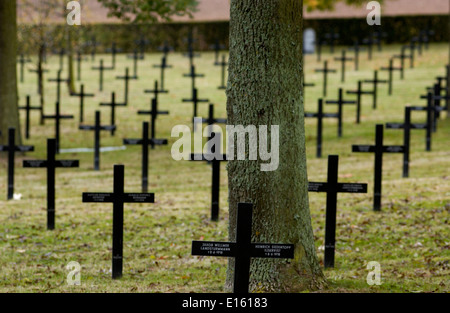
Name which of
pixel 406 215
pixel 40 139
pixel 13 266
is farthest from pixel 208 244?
pixel 40 139

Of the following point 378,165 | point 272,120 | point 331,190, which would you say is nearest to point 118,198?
point 272,120

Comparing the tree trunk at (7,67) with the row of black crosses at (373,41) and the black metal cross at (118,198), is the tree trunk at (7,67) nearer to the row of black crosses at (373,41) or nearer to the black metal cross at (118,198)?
the black metal cross at (118,198)

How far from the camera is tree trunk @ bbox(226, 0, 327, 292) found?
7.77 metres

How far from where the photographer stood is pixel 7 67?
19.5 metres

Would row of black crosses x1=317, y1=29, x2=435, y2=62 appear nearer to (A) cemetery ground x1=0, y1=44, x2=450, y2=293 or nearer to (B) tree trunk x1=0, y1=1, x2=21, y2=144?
(A) cemetery ground x1=0, y1=44, x2=450, y2=293

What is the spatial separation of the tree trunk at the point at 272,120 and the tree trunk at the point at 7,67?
41.6 feet

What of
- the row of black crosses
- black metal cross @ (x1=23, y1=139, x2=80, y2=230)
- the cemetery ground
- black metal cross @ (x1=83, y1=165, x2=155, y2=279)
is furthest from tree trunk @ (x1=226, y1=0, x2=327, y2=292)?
the row of black crosses

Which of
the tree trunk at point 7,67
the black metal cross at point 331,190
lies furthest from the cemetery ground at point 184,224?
the tree trunk at point 7,67

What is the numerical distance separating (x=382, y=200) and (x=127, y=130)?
12.9m

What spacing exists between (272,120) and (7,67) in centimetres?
1312

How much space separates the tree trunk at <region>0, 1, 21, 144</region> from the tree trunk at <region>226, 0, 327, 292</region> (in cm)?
1267

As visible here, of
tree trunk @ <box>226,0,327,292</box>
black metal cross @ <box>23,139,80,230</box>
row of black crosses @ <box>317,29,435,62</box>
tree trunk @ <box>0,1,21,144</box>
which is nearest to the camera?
tree trunk @ <box>226,0,327,292</box>

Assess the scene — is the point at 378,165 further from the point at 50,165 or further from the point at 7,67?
the point at 7,67
